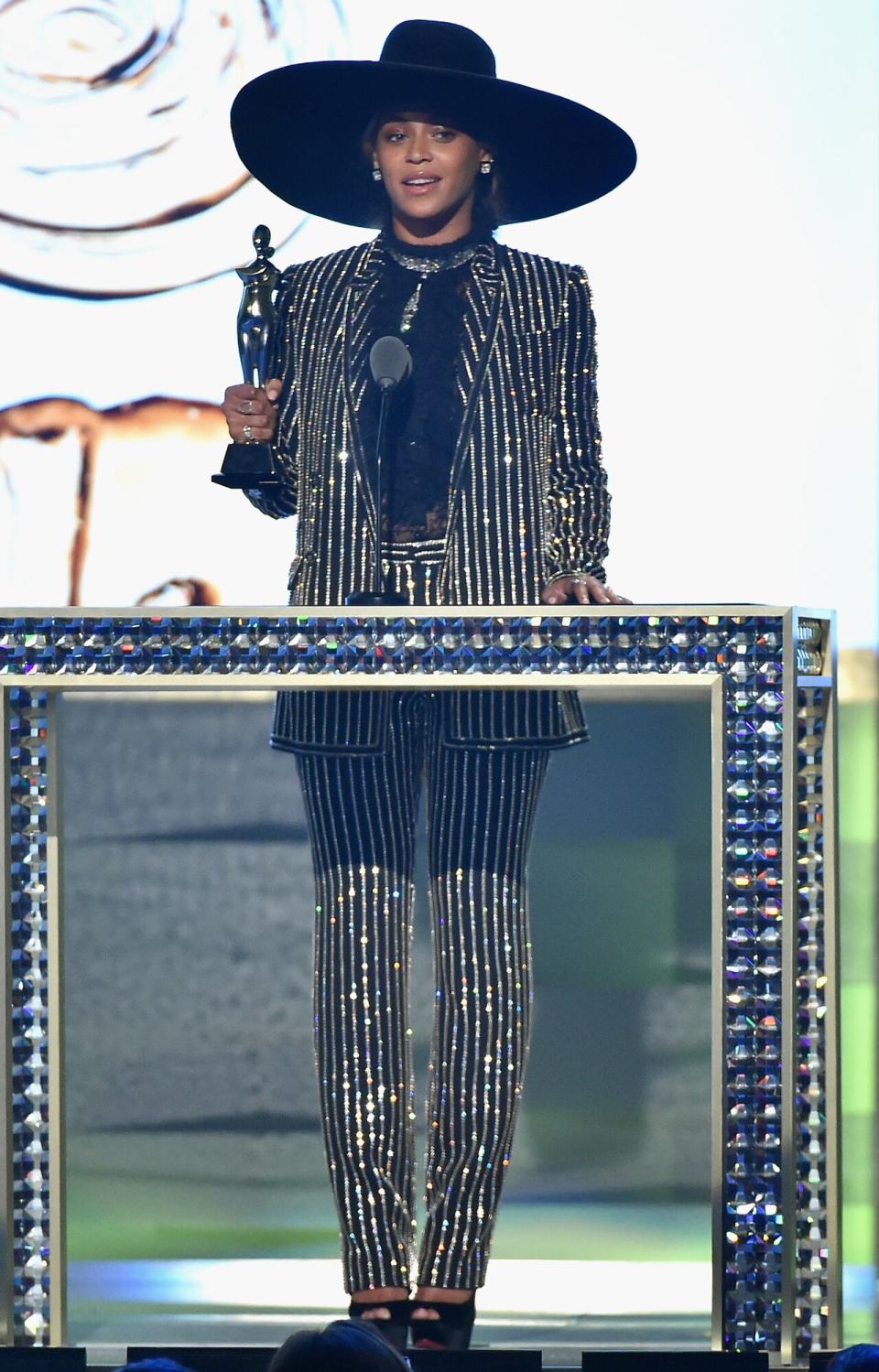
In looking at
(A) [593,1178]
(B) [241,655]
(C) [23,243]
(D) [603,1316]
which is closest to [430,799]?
(B) [241,655]

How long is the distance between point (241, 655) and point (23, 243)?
37.0 inches

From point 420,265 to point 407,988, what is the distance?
0.81m

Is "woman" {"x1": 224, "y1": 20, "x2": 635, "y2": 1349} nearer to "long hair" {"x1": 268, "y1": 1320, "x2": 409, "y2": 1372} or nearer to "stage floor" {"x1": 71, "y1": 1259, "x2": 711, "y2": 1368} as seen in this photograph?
"stage floor" {"x1": 71, "y1": 1259, "x2": 711, "y2": 1368}

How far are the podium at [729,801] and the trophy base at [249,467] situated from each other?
1.05 ft

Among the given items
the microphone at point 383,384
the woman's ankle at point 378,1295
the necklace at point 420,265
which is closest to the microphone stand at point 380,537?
the microphone at point 383,384

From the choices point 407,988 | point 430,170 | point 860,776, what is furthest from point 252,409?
point 860,776

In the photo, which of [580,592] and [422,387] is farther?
[422,387]

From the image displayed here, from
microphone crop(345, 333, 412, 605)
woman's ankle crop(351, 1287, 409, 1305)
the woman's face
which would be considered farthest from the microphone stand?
woman's ankle crop(351, 1287, 409, 1305)

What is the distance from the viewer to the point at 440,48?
223 cm

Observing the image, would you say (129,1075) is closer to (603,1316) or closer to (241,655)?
(603,1316)

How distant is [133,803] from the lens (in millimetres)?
2820

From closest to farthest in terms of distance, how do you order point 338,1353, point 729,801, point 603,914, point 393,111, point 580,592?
1. point 338,1353
2. point 729,801
3. point 580,592
4. point 393,111
5. point 603,914

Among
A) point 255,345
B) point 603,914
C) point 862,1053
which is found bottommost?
point 862,1053

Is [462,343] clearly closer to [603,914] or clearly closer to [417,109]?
[417,109]
